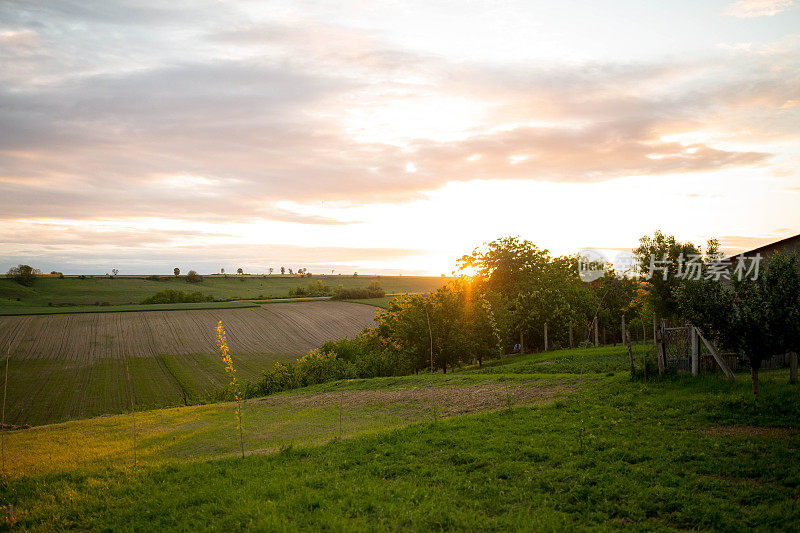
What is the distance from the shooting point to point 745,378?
19.3m

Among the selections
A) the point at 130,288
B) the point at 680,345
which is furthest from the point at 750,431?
the point at 130,288

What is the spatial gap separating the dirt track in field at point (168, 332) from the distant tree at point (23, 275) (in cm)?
4703

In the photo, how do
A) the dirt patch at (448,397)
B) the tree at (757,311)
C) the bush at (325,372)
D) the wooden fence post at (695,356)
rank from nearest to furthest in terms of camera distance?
the tree at (757,311), the wooden fence post at (695,356), the dirt patch at (448,397), the bush at (325,372)

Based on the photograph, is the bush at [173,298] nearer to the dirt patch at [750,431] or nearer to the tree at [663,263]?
the tree at [663,263]

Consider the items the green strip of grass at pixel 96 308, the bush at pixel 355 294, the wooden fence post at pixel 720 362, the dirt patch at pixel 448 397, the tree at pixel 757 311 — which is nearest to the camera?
the tree at pixel 757 311

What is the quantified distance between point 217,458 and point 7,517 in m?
5.84

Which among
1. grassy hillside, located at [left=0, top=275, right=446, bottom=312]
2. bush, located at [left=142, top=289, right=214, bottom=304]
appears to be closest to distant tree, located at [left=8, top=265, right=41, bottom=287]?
grassy hillside, located at [left=0, top=275, right=446, bottom=312]

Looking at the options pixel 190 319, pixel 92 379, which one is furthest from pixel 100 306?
pixel 92 379

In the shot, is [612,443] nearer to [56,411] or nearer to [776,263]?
[776,263]

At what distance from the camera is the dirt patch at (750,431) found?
43.5 feet

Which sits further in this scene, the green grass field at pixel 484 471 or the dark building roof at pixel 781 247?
the dark building roof at pixel 781 247

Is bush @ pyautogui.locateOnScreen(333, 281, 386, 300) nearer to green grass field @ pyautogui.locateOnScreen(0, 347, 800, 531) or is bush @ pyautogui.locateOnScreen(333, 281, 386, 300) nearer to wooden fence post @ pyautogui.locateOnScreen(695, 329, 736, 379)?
green grass field @ pyautogui.locateOnScreen(0, 347, 800, 531)

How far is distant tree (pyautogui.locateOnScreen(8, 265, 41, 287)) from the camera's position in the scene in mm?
115875

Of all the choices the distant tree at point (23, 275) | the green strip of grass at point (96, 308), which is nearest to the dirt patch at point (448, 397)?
the green strip of grass at point (96, 308)
